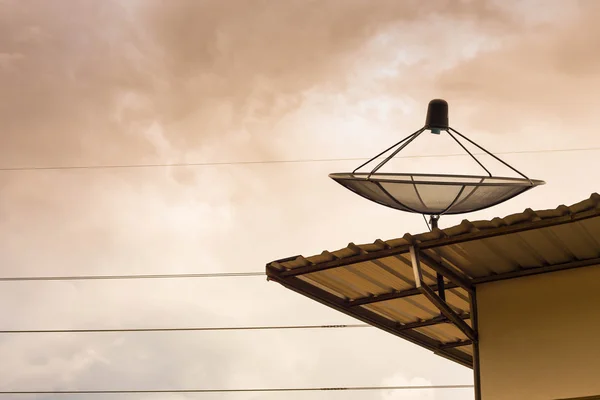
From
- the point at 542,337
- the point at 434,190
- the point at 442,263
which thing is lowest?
the point at 542,337

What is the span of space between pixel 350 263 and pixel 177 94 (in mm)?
17142

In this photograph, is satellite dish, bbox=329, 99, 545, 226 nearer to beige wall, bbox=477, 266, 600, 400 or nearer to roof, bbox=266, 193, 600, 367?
roof, bbox=266, 193, 600, 367

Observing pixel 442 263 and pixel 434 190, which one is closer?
pixel 442 263

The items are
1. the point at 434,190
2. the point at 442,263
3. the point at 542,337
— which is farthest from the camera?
the point at 434,190

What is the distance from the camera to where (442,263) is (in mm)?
8930

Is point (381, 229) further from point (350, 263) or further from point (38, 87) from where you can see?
point (350, 263)

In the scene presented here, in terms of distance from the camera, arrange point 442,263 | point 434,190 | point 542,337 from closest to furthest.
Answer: point 542,337 < point 442,263 < point 434,190

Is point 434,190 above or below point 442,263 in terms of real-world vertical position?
above

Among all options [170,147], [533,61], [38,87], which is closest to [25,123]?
[38,87]

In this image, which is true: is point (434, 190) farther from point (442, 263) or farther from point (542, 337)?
point (542, 337)

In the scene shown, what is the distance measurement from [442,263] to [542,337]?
114cm

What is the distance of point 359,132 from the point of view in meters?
25.0

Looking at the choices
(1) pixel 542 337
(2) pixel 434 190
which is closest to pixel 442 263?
(2) pixel 434 190

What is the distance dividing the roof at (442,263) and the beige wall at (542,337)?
0.15 m
